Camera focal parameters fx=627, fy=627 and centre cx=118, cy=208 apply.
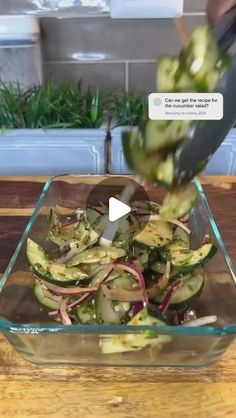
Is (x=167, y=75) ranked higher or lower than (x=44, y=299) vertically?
higher

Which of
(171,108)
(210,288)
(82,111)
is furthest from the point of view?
(82,111)

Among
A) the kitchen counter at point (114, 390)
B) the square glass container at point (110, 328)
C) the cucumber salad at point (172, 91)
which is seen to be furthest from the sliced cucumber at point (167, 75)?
the kitchen counter at point (114, 390)

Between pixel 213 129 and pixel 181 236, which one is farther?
pixel 181 236

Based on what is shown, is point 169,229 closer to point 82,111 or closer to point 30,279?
point 30,279

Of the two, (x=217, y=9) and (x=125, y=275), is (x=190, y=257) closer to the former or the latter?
(x=125, y=275)

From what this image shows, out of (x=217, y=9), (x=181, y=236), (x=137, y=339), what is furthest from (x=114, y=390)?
(x=217, y=9)

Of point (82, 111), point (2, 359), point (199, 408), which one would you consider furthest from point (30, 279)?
point (82, 111)

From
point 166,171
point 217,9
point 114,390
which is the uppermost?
point 217,9
